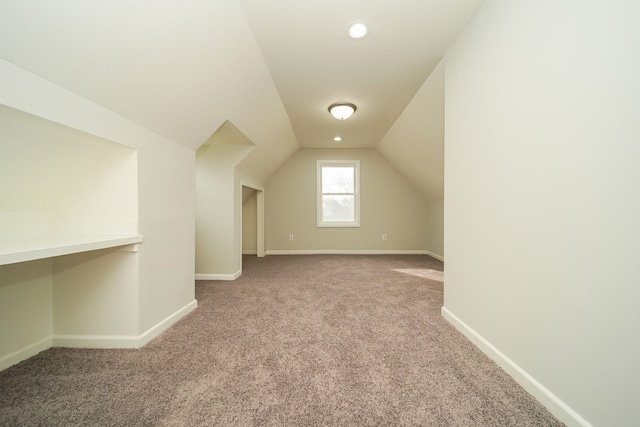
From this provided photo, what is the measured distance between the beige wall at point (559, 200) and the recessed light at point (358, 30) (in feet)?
2.45

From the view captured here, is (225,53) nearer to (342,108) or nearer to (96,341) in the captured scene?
(342,108)

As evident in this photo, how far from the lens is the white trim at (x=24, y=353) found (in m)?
1.37

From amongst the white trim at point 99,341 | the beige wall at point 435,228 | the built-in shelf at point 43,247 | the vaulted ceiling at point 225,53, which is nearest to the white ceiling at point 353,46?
→ the vaulted ceiling at point 225,53

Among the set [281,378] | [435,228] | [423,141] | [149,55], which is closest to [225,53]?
[149,55]

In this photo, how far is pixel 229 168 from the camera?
3.26 meters

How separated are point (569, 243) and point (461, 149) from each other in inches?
40.3

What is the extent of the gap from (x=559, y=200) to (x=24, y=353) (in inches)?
117

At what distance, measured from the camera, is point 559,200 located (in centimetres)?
107

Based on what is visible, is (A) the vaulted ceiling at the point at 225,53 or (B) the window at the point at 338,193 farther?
(B) the window at the point at 338,193

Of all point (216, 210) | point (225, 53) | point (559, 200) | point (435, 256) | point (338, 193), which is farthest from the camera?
point (338, 193)

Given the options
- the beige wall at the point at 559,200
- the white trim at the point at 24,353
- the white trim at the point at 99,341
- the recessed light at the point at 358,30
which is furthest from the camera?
the recessed light at the point at 358,30

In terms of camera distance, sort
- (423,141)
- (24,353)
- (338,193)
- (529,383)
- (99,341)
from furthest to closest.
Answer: (338,193) < (423,141) < (99,341) < (24,353) < (529,383)

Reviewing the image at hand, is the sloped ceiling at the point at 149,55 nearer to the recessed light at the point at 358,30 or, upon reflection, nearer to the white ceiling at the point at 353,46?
Answer: the white ceiling at the point at 353,46

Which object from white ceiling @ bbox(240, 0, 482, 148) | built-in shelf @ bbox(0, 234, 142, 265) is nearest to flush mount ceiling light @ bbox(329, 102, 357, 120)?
white ceiling @ bbox(240, 0, 482, 148)
